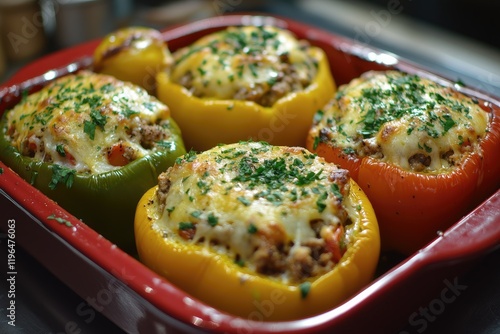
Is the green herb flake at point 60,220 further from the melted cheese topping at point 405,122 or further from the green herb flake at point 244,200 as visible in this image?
the melted cheese topping at point 405,122

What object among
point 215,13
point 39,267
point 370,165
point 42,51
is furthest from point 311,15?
point 39,267

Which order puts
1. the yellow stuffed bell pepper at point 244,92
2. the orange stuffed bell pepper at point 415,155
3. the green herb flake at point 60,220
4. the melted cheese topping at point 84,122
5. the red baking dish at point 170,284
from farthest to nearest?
the yellow stuffed bell pepper at point 244,92
the melted cheese topping at point 84,122
the orange stuffed bell pepper at point 415,155
the green herb flake at point 60,220
the red baking dish at point 170,284

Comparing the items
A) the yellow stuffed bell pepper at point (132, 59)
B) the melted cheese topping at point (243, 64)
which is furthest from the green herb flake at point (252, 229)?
the yellow stuffed bell pepper at point (132, 59)


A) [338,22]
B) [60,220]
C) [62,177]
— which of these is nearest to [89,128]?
[62,177]

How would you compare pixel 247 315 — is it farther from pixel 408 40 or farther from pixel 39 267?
pixel 408 40

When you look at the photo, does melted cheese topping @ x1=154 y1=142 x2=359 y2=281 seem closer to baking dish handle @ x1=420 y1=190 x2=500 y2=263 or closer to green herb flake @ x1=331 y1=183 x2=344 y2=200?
green herb flake @ x1=331 y1=183 x2=344 y2=200

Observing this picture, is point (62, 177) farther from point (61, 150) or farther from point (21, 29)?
point (21, 29)
